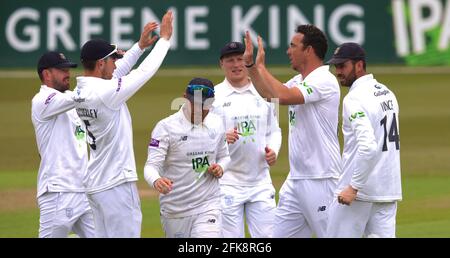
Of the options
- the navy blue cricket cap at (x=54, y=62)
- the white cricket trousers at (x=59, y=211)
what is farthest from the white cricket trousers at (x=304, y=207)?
the navy blue cricket cap at (x=54, y=62)

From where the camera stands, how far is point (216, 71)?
27375 mm

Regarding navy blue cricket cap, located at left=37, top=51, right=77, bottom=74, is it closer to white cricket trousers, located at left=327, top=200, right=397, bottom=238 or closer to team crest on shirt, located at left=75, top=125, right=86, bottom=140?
team crest on shirt, located at left=75, top=125, right=86, bottom=140

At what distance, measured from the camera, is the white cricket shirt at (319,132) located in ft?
31.0

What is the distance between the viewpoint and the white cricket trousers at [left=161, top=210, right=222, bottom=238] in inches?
358

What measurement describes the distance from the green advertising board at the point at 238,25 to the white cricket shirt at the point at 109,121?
1841 centimetres

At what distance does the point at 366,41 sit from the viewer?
27.2 metres

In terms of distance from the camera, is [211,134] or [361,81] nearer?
[361,81]

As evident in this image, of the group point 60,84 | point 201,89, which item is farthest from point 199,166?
point 60,84

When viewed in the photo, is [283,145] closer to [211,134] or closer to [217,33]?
[217,33]

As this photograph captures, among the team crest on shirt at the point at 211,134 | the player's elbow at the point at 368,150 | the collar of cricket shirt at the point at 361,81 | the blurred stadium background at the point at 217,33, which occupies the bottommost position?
the player's elbow at the point at 368,150

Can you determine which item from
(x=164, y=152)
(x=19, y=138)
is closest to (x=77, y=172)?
(x=164, y=152)

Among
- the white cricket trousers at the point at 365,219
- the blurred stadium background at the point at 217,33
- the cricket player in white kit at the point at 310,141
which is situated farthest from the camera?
the blurred stadium background at the point at 217,33

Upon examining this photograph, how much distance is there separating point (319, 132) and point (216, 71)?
18015 millimetres

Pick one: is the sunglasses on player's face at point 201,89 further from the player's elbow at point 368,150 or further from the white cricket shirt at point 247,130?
the player's elbow at point 368,150
